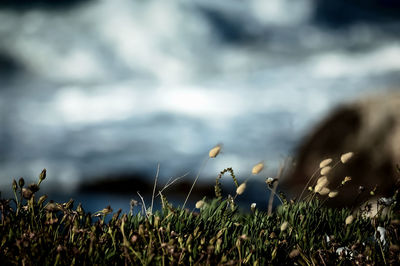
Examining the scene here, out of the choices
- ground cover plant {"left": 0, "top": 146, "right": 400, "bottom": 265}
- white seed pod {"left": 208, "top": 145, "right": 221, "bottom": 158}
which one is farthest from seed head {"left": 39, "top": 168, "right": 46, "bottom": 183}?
white seed pod {"left": 208, "top": 145, "right": 221, "bottom": 158}

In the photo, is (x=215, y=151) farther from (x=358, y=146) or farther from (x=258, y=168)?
(x=358, y=146)

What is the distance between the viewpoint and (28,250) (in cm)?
270

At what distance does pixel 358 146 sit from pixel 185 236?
7973mm

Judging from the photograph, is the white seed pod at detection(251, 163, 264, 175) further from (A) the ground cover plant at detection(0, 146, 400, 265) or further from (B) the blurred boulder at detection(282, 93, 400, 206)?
(B) the blurred boulder at detection(282, 93, 400, 206)

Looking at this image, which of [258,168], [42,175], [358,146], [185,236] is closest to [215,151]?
[258,168]

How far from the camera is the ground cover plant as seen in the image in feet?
8.74

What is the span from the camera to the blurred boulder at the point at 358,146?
9336 millimetres

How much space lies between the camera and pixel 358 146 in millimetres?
10062

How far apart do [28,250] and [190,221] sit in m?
1.21

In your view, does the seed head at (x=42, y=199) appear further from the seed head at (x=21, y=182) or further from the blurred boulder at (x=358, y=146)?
the blurred boulder at (x=358, y=146)

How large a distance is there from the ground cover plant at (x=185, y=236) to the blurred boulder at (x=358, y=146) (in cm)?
573

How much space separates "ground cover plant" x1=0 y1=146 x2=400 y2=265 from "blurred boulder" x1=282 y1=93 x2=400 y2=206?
573 cm

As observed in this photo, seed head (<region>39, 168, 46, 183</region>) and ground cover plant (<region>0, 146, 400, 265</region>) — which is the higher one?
seed head (<region>39, 168, 46, 183</region>)

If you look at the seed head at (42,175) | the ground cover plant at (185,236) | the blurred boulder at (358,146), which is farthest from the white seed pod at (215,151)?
the blurred boulder at (358,146)
